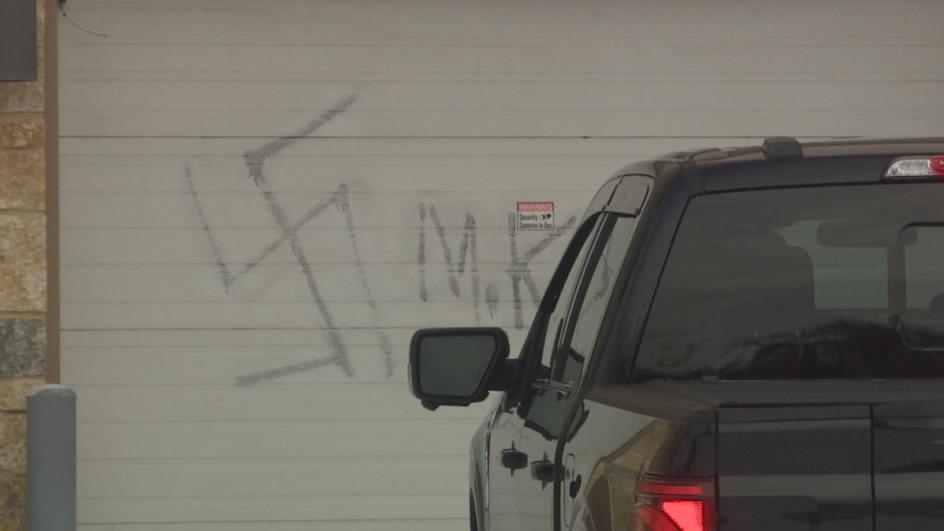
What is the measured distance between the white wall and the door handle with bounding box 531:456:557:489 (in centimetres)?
505

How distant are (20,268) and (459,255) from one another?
6.89ft

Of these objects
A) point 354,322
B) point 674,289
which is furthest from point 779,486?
point 354,322

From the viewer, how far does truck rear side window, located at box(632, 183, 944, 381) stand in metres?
2.89

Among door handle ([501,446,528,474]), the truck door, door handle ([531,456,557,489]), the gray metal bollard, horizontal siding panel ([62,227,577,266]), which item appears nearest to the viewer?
door handle ([531,456,557,489])

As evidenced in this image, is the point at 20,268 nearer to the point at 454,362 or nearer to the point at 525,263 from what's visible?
the point at 525,263

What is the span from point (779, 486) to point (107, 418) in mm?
6476

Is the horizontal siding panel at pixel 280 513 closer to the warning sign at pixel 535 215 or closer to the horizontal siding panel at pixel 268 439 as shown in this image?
the horizontal siding panel at pixel 268 439

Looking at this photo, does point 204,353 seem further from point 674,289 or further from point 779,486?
point 779,486

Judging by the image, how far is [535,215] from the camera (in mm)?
8680

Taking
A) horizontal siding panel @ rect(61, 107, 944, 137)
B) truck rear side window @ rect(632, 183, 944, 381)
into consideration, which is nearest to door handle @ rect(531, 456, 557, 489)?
truck rear side window @ rect(632, 183, 944, 381)

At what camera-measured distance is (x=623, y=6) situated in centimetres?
877

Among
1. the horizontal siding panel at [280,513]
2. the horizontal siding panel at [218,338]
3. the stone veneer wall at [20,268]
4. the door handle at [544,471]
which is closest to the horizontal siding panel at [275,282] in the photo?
the horizontal siding panel at [218,338]

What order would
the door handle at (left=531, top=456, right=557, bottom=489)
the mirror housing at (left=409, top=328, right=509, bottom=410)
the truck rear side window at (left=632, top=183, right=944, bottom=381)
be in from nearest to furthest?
the truck rear side window at (left=632, top=183, right=944, bottom=381) < the door handle at (left=531, top=456, right=557, bottom=489) < the mirror housing at (left=409, top=328, right=509, bottom=410)

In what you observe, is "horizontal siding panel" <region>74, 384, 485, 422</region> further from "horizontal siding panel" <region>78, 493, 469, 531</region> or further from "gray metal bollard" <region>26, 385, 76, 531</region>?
"gray metal bollard" <region>26, 385, 76, 531</region>
